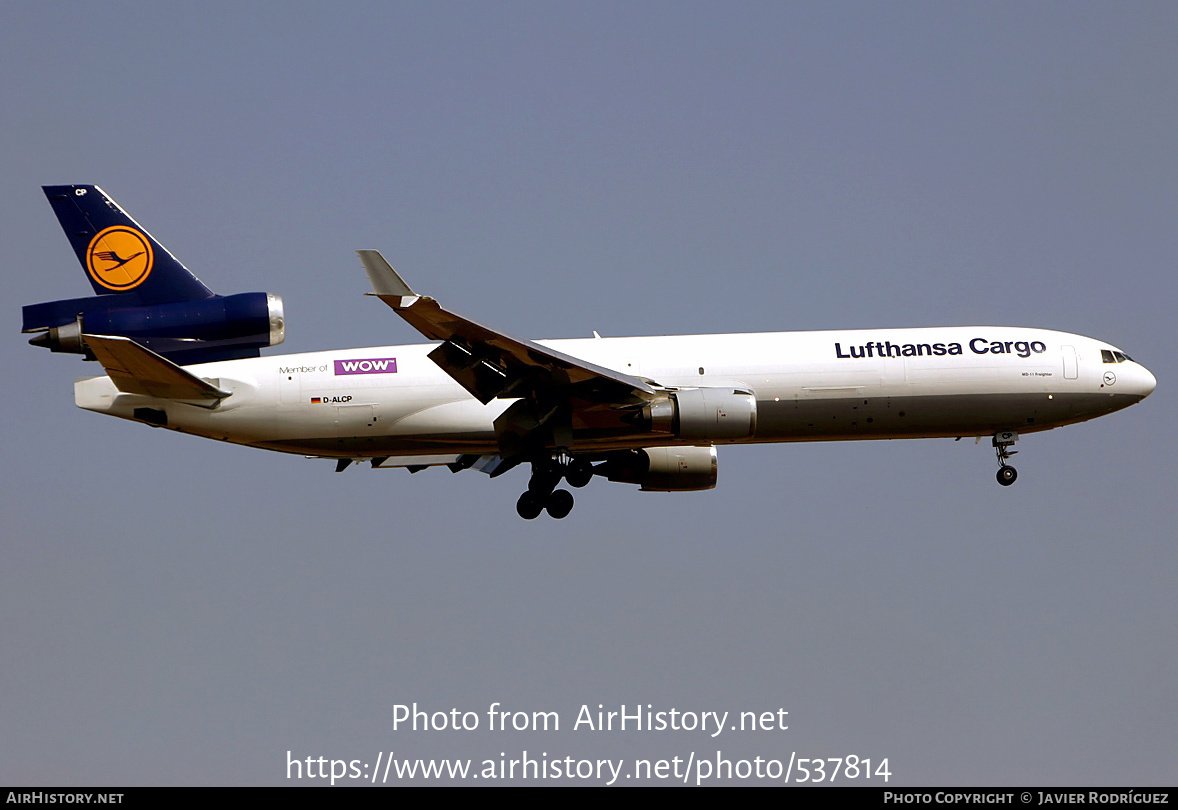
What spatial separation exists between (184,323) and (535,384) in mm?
8466

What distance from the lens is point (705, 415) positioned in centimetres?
2994

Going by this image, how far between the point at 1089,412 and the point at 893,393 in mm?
5679

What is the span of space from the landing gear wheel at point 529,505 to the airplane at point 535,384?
0.18 feet

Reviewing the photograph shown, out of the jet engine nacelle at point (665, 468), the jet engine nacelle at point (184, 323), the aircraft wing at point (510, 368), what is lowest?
the jet engine nacelle at point (665, 468)

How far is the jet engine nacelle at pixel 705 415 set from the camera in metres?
30.0

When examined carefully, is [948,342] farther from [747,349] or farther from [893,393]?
[747,349]

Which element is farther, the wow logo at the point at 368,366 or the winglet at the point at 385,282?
the wow logo at the point at 368,366

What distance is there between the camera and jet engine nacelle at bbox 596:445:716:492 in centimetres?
3566

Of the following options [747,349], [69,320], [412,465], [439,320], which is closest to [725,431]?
[747,349]

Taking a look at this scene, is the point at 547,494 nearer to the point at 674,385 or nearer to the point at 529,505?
the point at 529,505

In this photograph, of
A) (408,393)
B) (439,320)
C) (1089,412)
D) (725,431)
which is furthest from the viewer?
(1089,412)

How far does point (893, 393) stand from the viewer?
3262 centimetres

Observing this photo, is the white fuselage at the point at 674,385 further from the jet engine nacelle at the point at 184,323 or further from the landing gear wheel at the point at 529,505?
the landing gear wheel at the point at 529,505

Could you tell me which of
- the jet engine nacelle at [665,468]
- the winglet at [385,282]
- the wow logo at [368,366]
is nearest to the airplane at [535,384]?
the wow logo at [368,366]
